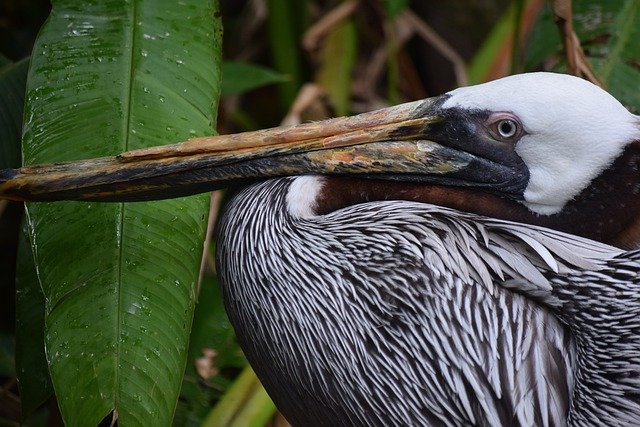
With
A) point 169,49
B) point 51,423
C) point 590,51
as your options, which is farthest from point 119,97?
point 590,51

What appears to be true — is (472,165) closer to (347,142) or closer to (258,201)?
(347,142)

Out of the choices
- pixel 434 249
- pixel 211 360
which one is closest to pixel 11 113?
pixel 211 360

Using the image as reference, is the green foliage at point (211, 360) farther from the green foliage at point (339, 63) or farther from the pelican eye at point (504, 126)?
the green foliage at point (339, 63)

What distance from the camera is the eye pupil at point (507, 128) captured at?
5.83ft

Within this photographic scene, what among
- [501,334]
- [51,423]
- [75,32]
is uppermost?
[75,32]

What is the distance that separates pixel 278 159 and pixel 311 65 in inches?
81.3

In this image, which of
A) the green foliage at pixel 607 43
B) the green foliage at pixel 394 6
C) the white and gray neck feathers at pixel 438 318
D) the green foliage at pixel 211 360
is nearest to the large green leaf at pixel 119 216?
the white and gray neck feathers at pixel 438 318

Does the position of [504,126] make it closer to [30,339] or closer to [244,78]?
[30,339]

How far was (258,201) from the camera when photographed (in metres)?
1.86

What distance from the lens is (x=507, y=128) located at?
179cm

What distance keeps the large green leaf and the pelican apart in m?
0.12

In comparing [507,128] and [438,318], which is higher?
[507,128]

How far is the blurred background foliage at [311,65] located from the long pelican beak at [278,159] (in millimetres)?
579

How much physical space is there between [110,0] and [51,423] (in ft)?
3.67
